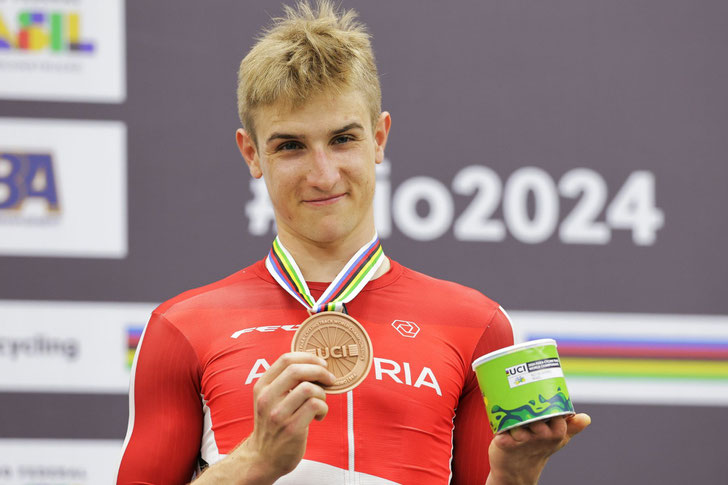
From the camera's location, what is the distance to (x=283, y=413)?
1.34m

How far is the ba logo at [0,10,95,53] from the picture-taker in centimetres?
291

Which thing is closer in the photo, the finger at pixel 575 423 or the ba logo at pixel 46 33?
the finger at pixel 575 423

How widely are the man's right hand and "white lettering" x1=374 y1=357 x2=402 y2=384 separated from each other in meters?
0.27

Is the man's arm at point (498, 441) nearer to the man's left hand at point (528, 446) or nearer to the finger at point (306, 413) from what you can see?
the man's left hand at point (528, 446)

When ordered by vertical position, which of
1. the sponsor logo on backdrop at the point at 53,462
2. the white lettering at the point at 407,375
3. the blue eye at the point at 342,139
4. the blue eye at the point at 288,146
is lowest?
the sponsor logo on backdrop at the point at 53,462

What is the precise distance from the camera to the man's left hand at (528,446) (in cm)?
142

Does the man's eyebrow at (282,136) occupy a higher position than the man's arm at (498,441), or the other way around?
the man's eyebrow at (282,136)

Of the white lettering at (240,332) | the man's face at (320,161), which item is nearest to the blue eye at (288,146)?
the man's face at (320,161)

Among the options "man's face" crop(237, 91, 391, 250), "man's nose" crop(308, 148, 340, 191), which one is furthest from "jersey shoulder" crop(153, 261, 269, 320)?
"man's nose" crop(308, 148, 340, 191)

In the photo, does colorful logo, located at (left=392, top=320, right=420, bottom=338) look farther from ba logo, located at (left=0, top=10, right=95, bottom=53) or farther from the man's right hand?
ba logo, located at (left=0, top=10, right=95, bottom=53)

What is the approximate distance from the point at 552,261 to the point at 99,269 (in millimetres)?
1498

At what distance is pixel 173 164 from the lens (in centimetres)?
295

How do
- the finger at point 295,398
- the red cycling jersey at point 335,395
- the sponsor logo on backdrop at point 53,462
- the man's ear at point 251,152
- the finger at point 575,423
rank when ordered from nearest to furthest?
1. the finger at point 295,398
2. the finger at point 575,423
3. the red cycling jersey at point 335,395
4. the man's ear at point 251,152
5. the sponsor logo on backdrop at point 53,462

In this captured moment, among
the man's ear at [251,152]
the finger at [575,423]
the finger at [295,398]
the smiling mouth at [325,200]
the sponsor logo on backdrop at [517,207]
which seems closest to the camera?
the finger at [295,398]
